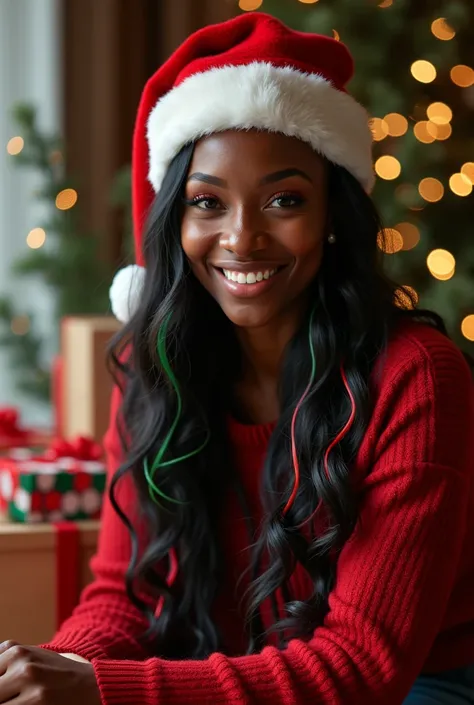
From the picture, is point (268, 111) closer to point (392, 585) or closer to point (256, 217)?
point (256, 217)

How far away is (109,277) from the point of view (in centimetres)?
269

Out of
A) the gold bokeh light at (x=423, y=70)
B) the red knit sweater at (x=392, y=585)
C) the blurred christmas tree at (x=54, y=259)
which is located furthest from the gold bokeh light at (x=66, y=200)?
the red knit sweater at (x=392, y=585)

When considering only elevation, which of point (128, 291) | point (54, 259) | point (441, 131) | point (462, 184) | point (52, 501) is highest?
point (441, 131)

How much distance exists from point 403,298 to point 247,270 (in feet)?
0.91

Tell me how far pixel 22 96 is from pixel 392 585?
7.50 ft

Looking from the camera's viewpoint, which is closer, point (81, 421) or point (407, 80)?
point (81, 421)

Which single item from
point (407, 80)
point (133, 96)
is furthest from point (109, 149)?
point (407, 80)

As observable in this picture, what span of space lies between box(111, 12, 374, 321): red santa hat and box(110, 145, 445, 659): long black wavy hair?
0.16ft

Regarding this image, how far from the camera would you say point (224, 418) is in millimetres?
1443

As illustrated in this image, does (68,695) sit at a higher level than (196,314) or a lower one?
lower

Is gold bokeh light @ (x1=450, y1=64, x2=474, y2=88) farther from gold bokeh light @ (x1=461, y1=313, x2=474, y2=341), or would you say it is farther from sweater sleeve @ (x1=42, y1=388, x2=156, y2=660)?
sweater sleeve @ (x1=42, y1=388, x2=156, y2=660)

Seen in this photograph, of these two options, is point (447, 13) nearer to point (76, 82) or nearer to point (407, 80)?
point (407, 80)

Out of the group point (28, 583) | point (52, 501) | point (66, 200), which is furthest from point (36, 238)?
point (28, 583)

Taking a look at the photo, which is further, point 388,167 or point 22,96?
point 22,96
